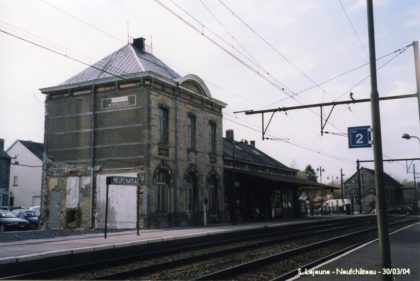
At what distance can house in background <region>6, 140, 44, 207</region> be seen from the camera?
1978 inches

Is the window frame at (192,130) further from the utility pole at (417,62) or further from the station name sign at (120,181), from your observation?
the utility pole at (417,62)

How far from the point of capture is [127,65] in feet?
86.7

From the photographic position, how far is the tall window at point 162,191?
24895 millimetres

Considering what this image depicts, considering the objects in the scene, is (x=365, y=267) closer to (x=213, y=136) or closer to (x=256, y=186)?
(x=213, y=136)

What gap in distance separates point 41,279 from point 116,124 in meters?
15.8

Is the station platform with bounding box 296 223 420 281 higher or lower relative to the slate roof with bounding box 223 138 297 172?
lower

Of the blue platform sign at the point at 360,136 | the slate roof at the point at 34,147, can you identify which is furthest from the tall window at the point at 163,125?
the slate roof at the point at 34,147

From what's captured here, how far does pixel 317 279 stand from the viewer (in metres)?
9.20

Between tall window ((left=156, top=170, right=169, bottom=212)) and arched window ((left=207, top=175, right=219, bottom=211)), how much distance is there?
4833mm

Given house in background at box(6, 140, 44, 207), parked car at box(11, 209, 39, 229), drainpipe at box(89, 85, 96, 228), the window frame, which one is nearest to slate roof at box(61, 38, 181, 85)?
drainpipe at box(89, 85, 96, 228)

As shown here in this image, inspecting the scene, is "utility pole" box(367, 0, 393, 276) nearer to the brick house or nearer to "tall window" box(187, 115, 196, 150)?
the brick house

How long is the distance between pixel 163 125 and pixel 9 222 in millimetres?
10235

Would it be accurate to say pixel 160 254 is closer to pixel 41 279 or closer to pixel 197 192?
pixel 41 279

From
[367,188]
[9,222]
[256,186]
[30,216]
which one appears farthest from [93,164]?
[367,188]
